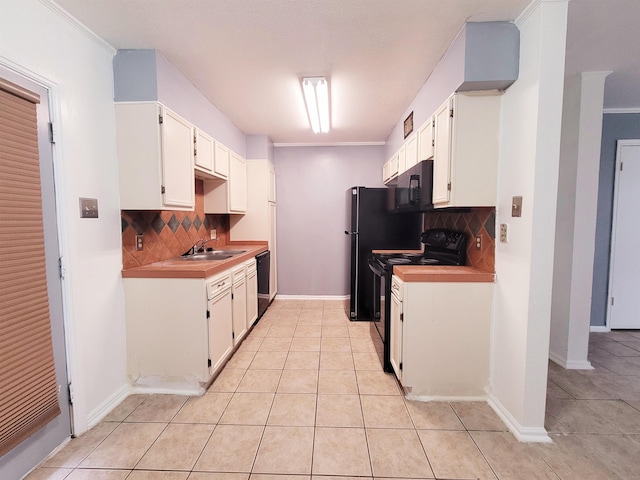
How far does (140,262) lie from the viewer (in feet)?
7.29

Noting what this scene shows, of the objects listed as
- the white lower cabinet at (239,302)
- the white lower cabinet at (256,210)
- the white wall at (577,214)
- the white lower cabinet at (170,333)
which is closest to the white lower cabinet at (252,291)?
the white lower cabinet at (239,302)

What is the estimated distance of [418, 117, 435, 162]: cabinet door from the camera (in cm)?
222

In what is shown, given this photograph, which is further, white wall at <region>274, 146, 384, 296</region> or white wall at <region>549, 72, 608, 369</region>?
white wall at <region>274, 146, 384, 296</region>

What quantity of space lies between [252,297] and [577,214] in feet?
10.5

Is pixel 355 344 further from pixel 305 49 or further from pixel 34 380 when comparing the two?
pixel 305 49

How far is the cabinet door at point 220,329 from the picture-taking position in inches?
83.0

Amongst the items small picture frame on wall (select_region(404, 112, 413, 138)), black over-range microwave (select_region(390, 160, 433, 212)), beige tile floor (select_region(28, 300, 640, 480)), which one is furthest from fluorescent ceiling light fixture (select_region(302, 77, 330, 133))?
beige tile floor (select_region(28, 300, 640, 480))

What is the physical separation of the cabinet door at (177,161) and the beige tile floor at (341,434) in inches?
58.9

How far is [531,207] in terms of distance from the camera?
1.57 metres

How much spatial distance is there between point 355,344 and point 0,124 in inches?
115

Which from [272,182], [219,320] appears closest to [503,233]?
[219,320]

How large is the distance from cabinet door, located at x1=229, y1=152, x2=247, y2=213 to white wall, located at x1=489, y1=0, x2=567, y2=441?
2.70m

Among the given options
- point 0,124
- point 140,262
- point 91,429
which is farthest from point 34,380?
point 0,124

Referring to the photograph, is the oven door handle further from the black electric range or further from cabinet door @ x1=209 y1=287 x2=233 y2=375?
cabinet door @ x1=209 y1=287 x2=233 y2=375
